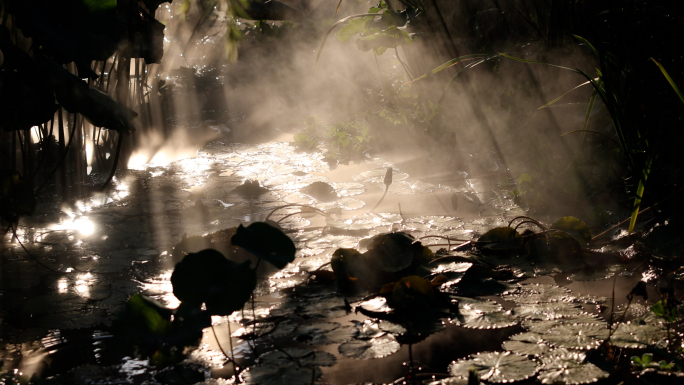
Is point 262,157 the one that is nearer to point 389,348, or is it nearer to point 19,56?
point 19,56

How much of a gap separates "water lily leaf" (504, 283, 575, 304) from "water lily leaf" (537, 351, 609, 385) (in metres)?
0.40

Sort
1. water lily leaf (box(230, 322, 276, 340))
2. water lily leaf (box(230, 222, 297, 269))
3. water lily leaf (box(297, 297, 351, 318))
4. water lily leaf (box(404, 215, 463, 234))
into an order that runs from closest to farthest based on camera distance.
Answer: water lily leaf (box(230, 222, 297, 269)), water lily leaf (box(230, 322, 276, 340)), water lily leaf (box(297, 297, 351, 318)), water lily leaf (box(404, 215, 463, 234))

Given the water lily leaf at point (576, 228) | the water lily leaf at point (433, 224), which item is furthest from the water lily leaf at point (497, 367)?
the water lily leaf at point (433, 224)

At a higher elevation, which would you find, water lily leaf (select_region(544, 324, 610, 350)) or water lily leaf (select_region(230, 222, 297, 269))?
water lily leaf (select_region(230, 222, 297, 269))

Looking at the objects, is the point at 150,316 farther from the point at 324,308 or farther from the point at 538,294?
the point at 538,294

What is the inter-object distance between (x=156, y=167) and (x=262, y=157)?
2.69ft

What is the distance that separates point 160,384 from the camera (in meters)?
1.38

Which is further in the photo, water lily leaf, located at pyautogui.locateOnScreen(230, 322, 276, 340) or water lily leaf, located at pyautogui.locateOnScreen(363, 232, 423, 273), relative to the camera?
water lily leaf, located at pyautogui.locateOnScreen(363, 232, 423, 273)

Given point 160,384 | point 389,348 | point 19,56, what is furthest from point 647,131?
Result: point 19,56

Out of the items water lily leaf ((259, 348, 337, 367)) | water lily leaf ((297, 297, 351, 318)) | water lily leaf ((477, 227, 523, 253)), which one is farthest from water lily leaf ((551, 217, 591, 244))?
water lily leaf ((259, 348, 337, 367))

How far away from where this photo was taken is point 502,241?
7.30ft

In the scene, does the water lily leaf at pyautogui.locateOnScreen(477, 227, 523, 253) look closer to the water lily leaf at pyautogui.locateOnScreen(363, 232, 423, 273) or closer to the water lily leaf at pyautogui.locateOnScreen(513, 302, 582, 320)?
the water lily leaf at pyautogui.locateOnScreen(363, 232, 423, 273)

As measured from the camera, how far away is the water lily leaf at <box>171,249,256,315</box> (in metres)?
1.42

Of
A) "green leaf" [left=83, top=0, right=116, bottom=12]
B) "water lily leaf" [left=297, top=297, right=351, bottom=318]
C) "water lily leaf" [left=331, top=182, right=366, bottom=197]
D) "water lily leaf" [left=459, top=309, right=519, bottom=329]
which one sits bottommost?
"water lily leaf" [left=459, top=309, right=519, bottom=329]
